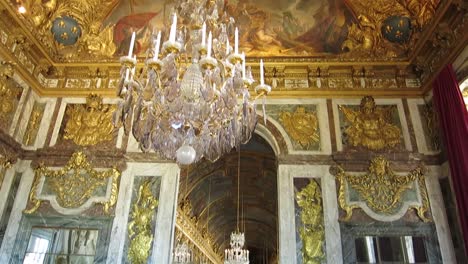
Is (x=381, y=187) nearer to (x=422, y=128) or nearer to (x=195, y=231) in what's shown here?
(x=422, y=128)

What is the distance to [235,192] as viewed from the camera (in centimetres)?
1844

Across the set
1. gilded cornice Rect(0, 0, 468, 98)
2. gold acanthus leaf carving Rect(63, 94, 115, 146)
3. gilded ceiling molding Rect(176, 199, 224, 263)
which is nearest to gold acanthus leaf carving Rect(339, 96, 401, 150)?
gilded cornice Rect(0, 0, 468, 98)

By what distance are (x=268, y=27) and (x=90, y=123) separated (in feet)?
16.7

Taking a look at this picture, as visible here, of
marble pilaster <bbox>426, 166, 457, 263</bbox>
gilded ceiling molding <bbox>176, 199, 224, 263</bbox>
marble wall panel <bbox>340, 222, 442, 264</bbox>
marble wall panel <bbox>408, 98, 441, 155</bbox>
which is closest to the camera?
marble pilaster <bbox>426, 166, 457, 263</bbox>

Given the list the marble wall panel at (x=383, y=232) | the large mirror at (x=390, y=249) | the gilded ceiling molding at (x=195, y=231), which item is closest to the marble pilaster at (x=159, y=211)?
the marble wall panel at (x=383, y=232)

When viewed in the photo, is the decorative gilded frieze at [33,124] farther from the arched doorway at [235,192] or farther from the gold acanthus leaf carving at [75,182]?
the arched doorway at [235,192]

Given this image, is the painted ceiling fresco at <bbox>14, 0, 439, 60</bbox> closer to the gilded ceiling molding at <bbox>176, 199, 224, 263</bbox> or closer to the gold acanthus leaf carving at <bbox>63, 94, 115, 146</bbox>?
the gold acanthus leaf carving at <bbox>63, 94, 115, 146</bbox>

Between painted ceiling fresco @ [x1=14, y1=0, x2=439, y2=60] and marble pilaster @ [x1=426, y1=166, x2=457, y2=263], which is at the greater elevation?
painted ceiling fresco @ [x1=14, y1=0, x2=439, y2=60]

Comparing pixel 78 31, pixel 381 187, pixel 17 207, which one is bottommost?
pixel 17 207

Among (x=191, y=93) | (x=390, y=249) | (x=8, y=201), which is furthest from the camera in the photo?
(x=8, y=201)

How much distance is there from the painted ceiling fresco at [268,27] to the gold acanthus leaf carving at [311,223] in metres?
3.52

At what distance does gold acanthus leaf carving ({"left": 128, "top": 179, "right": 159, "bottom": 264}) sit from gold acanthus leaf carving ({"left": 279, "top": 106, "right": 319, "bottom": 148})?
11.4 ft

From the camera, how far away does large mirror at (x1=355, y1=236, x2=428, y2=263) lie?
715 centimetres

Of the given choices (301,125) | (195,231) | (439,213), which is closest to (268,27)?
(301,125)
